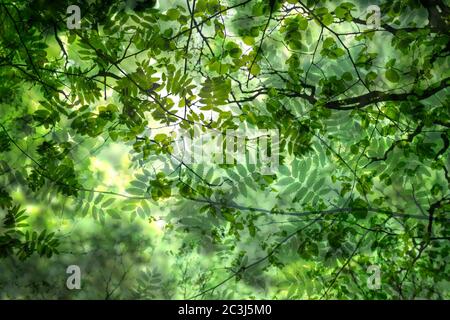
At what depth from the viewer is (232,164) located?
5.83 ft

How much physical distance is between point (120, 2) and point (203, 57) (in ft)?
1.20

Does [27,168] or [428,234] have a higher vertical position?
[27,168]

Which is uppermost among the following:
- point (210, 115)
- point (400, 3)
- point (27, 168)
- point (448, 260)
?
point (400, 3)

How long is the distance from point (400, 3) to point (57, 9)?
1.25 meters

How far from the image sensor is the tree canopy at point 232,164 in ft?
5.68

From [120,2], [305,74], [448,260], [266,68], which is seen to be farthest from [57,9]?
[448,260]

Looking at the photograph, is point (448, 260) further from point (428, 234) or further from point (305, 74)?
point (305, 74)

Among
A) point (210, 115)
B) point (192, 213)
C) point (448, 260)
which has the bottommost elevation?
point (448, 260)

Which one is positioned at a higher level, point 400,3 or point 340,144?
point 400,3

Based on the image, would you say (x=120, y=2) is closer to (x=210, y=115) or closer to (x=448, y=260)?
(x=210, y=115)

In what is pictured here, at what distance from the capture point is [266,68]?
5.81ft

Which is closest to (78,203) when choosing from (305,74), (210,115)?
(210,115)

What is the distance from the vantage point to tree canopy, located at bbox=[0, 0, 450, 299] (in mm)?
1731

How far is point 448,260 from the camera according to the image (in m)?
Answer: 1.77
